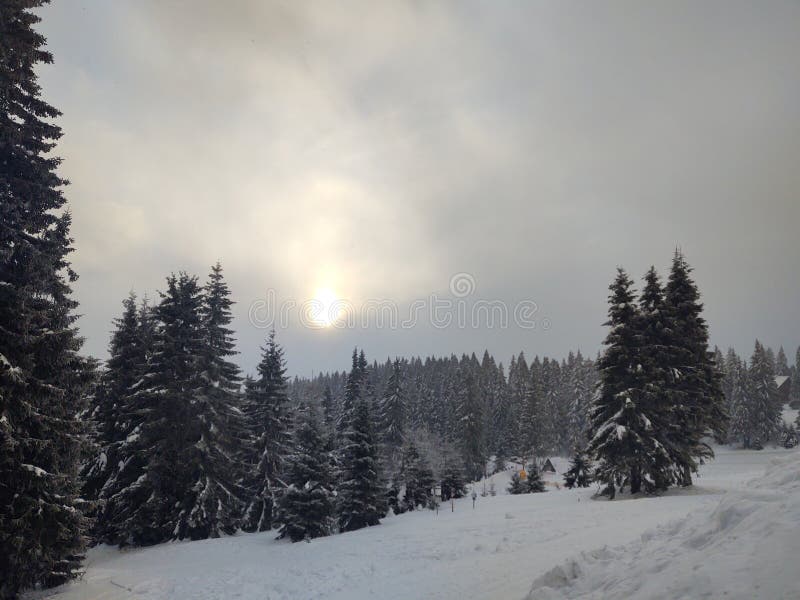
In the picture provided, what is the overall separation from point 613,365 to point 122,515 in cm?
3101

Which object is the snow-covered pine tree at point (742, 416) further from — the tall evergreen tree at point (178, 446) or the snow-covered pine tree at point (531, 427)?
the tall evergreen tree at point (178, 446)

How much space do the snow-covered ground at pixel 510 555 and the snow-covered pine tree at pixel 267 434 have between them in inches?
258

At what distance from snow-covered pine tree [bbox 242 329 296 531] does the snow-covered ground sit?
6.55 metres

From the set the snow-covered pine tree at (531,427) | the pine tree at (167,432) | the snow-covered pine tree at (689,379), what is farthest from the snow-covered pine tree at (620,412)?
the snow-covered pine tree at (531,427)

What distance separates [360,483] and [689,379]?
22800 millimetres

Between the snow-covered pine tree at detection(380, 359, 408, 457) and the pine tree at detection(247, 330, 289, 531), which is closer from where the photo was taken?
the pine tree at detection(247, 330, 289, 531)

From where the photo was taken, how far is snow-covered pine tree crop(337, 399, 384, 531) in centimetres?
3072

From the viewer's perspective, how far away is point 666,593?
21.7ft

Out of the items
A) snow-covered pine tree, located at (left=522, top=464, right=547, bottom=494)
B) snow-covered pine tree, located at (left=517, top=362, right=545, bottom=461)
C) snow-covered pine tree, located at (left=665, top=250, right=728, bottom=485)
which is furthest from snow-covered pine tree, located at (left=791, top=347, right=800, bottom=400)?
snow-covered pine tree, located at (left=665, top=250, right=728, bottom=485)

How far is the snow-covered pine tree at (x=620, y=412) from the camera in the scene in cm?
2423

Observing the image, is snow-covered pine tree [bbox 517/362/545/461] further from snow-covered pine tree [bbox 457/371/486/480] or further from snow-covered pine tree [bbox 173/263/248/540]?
snow-covered pine tree [bbox 173/263/248/540]

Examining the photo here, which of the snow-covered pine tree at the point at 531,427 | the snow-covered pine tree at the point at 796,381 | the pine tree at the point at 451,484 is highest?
the snow-covered pine tree at the point at 796,381

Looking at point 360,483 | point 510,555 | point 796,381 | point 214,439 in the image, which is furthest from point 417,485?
point 796,381

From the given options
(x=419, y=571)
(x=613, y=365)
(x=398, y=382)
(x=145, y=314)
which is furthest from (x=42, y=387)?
(x=398, y=382)
